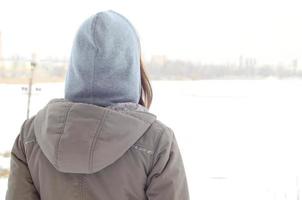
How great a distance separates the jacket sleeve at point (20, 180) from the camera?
69 cm

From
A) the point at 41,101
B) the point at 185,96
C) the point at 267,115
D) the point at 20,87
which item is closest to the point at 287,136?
the point at 267,115

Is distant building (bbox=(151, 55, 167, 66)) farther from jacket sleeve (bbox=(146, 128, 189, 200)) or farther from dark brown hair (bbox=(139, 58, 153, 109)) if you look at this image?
jacket sleeve (bbox=(146, 128, 189, 200))

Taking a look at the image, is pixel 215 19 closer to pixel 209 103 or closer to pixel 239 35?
pixel 239 35

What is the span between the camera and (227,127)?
66.3 inches

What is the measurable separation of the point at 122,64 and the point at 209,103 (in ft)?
3.64

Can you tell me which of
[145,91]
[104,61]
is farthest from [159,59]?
[104,61]

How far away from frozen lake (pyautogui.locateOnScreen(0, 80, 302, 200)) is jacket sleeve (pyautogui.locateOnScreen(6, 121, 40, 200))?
951 mm

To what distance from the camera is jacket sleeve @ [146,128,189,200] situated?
629 millimetres

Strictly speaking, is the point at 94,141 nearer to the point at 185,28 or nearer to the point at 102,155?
the point at 102,155

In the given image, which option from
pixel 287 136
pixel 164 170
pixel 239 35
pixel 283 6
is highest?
pixel 283 6

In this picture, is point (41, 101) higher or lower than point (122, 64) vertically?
lower

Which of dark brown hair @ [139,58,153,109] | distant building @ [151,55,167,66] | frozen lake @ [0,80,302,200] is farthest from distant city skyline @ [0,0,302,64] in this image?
dark brown hair @ [139,58,153,109]

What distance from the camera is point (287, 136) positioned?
5.37 feet

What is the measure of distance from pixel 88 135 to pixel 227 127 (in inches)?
46.2
